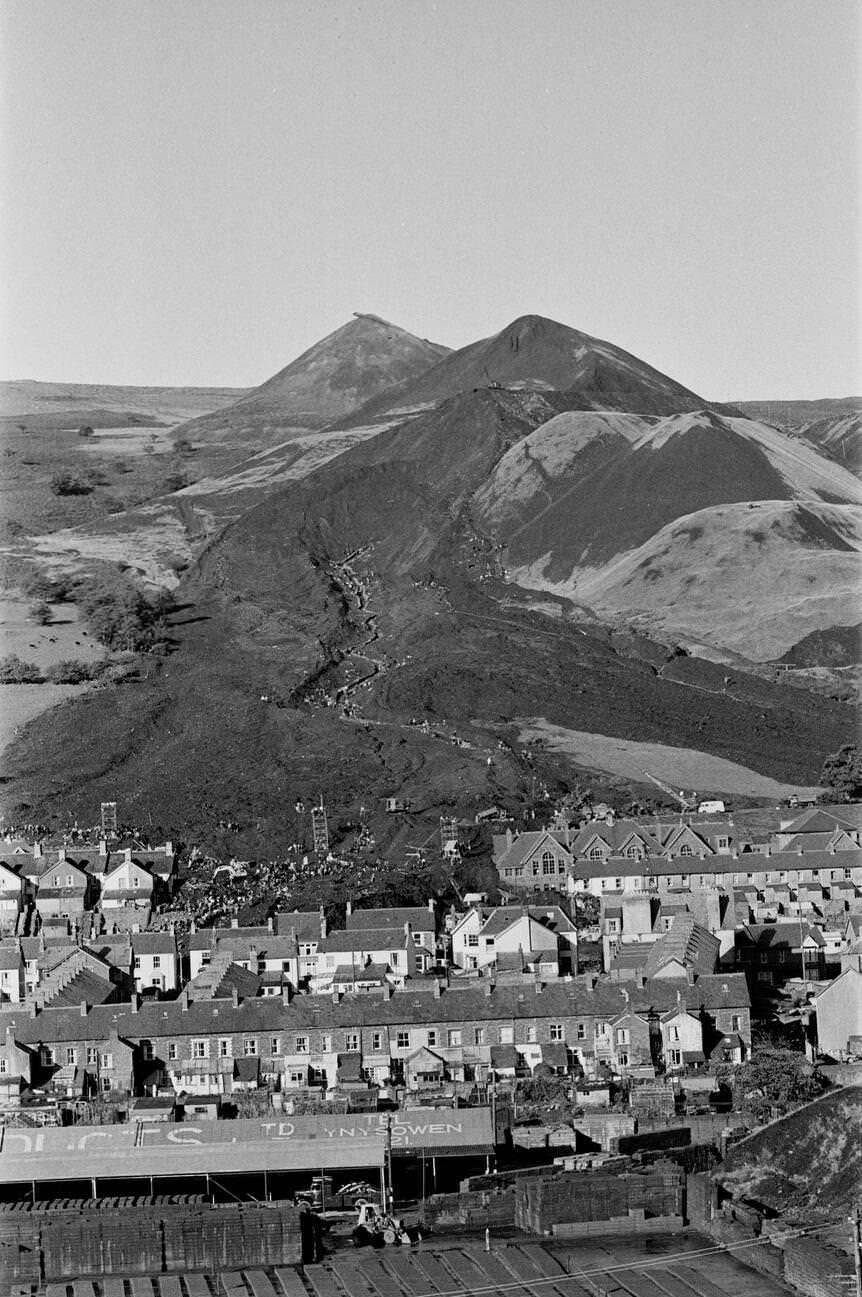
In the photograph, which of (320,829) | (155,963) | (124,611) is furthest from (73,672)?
(155,963)

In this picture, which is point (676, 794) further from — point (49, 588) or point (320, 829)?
point (49, 588)

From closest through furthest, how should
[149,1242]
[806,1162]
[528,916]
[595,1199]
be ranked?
1. [149,1242]
2. [595,1199]
3. [806,1162]
4. [528,916]

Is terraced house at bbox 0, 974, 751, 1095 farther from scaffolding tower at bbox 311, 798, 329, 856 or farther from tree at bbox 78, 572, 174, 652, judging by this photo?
tree at bbox 78, 572, 174, 652

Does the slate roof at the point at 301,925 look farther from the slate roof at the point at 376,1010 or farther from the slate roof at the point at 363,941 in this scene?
the slate roof at the point at 376,1010

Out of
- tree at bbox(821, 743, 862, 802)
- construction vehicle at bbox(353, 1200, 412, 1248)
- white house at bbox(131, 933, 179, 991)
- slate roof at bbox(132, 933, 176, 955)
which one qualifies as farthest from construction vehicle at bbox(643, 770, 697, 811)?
construction vehicle at bbox(353, 1200, 412, 1248)

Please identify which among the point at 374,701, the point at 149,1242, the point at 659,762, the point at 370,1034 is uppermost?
the point at 374,701

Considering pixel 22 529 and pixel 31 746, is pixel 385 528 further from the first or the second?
pixel 31 746

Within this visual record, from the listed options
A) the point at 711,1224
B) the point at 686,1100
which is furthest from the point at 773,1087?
the point at 711,1224
